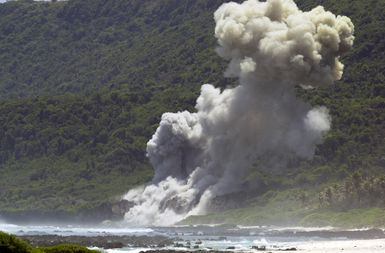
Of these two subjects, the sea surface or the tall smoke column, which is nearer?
the sea surface

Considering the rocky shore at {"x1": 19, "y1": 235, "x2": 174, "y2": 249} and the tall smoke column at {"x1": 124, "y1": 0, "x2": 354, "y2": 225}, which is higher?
the tall smoke column at {"x1": 124, "y1": 0, "x2": 354, "y2": 225}

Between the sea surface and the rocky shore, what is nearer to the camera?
the sea surface

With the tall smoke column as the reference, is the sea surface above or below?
below

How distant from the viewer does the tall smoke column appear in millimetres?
129875

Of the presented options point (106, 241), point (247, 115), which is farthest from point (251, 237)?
point (247, 115)

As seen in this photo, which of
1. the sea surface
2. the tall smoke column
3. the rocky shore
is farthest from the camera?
the tall smoke column

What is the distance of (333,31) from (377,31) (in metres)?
69.9

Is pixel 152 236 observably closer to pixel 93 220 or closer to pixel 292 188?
pixel 292 188

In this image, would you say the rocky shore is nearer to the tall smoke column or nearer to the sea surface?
the sea surface

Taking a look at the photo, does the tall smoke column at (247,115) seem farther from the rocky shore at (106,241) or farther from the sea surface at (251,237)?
the rocky shore at (106,241)

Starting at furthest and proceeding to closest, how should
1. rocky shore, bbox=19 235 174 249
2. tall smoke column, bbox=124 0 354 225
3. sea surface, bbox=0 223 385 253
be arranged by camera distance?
tall smoke column, bbox=124 0 354 225
rocky shore, bbox=19 235 174 249
sea surface, bbox=0 223 385 253

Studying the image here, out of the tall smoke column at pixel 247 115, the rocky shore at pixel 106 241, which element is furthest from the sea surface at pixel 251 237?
the tall smoke column at pixel 247 115

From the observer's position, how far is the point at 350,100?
181 metres

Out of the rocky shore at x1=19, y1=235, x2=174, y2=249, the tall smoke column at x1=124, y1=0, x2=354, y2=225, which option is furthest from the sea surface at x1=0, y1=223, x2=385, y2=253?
the tall smoke column at x1=124, y1=0, x2=354, y2=225
